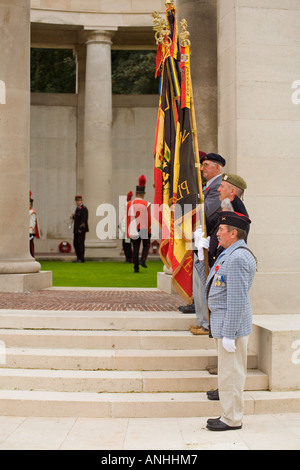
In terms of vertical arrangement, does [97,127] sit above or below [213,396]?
above

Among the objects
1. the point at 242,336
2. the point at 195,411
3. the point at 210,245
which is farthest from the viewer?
the point at 210,245

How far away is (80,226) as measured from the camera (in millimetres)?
23141

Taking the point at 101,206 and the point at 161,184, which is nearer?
the point at 161,184

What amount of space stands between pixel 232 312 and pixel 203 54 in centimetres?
779

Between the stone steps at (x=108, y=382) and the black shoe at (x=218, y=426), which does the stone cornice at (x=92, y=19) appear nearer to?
the stone steps at (x=108, y=382)

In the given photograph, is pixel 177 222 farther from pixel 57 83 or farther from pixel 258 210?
pixel 57 83

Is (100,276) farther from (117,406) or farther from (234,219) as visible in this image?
(234,219)

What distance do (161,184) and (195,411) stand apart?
365 centimetres

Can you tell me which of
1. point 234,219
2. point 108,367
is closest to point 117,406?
point 108,367

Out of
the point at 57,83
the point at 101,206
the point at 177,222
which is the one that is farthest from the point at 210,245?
the point at 57,83

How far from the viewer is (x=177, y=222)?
9.07 m

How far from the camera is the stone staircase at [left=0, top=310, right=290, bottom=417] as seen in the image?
720cm

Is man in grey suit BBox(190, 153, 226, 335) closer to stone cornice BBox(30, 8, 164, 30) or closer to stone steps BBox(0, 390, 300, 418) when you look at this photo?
stone steps BBox(0, 390, 300, 418)

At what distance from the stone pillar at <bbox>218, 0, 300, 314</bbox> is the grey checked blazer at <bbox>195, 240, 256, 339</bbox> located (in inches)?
119
